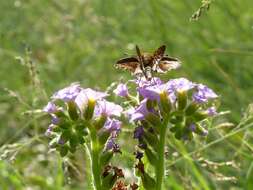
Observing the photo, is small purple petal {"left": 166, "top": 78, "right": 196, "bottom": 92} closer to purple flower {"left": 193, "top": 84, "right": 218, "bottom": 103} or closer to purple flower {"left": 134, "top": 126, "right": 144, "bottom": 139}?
purple flower {"left": 193, "top": 84, "right": 218, "bottom": 103}

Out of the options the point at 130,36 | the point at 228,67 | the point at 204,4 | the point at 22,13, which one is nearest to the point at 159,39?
the point at 130,36

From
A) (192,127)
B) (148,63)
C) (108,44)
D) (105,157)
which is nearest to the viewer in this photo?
(192,127)

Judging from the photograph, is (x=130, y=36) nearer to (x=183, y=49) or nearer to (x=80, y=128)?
(x=183, y=49)

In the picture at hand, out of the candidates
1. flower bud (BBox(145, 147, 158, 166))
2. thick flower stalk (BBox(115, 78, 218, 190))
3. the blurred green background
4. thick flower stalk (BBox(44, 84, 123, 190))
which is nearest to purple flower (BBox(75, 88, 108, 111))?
thick flower stalk (BBox(44, 84, 123, 190))

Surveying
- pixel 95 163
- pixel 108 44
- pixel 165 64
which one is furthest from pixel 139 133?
pixel 108 44

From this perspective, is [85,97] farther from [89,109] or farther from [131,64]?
[131,64]

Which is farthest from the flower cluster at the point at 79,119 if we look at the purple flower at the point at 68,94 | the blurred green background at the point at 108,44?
the blurred green background at the point at 108,44

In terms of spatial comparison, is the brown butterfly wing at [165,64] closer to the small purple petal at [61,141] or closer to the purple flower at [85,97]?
the purple flower at [85,97]
